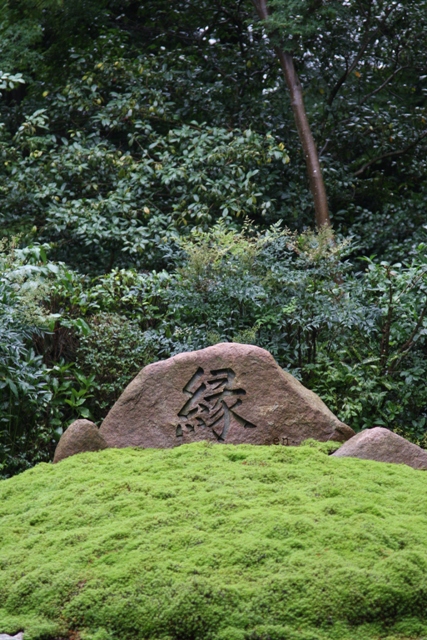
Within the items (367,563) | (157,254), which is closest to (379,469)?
(367,563)

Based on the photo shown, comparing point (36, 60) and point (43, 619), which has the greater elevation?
point (36, 60)

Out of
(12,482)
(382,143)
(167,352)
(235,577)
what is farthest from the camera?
(382,143)

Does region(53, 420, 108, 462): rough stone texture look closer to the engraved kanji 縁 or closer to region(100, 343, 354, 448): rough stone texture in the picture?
region(100, 343, 354, 448): rough stone texture

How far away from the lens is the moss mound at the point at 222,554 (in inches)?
126

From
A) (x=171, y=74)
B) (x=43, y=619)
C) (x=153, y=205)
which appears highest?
(x=171, y=74)

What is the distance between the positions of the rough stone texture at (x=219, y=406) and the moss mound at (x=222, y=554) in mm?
702

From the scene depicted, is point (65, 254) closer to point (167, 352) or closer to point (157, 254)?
point (157, 254)

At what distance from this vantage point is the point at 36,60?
10.7 m

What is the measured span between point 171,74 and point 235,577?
27.2ft

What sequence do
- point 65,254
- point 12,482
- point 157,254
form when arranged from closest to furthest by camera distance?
point 12,482, point 157,254, point 65,254

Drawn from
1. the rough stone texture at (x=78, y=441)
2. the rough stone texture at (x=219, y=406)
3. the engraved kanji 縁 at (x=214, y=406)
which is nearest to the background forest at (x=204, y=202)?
the rough stone texture at (x=78, y=441)

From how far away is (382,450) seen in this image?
4.87m

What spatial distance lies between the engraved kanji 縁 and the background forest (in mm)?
1195

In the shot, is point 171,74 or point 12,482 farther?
point 171,74
